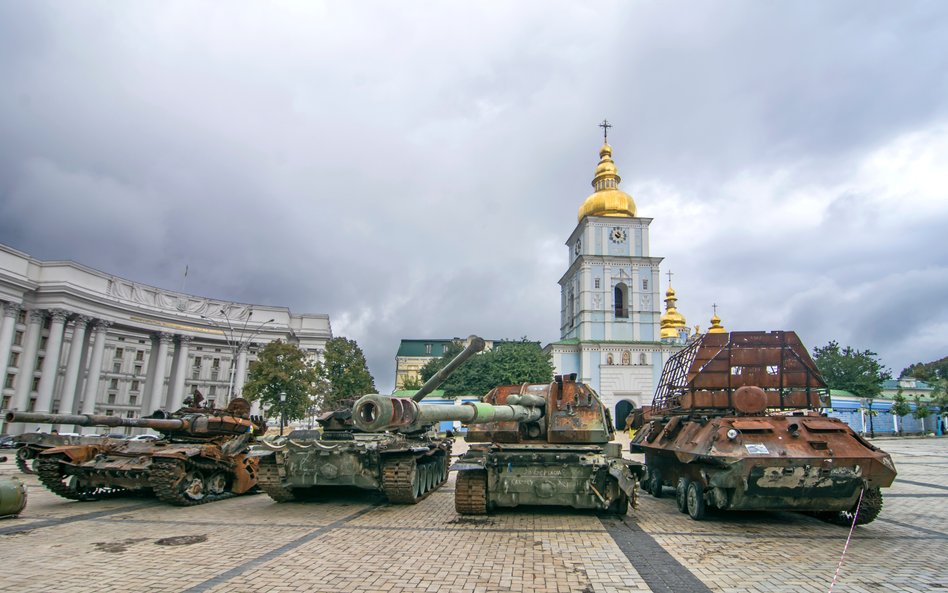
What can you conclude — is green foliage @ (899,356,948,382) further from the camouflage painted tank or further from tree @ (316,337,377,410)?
the camouflage painted tank

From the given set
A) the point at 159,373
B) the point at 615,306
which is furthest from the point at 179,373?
the point at 615,306

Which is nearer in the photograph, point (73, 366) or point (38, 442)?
point (38, 442)

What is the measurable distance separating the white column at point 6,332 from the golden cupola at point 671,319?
53.4 m

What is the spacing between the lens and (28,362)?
44625 millimetres

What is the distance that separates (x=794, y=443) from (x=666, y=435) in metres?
3.16

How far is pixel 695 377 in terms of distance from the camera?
38.8 ft

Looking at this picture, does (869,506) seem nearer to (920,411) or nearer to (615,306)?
(615,306)

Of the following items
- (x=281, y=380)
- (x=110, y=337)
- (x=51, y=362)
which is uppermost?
(x=110, y=337)

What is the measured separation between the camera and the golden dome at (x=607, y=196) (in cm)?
5325

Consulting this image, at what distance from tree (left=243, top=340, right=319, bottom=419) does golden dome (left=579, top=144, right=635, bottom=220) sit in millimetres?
29545

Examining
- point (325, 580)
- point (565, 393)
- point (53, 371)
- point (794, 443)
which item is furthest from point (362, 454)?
point (53, 371)

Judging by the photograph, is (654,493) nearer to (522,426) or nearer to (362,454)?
(522,426)

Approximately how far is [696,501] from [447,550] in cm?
450

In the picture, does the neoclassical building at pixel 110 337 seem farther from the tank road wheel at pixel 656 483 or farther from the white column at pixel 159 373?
the tank road wheel at pixel 656 483
